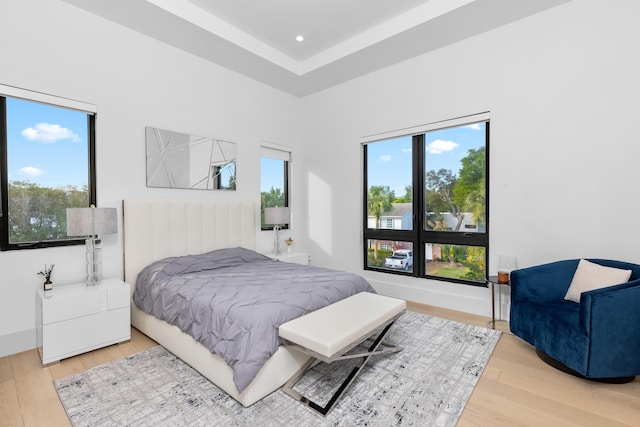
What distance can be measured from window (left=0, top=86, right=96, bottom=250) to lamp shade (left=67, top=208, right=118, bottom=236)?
0.48m

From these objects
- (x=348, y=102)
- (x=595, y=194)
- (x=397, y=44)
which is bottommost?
(x=595, y=194)

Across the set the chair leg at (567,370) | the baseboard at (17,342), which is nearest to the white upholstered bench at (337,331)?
the chair leg at (567,370)

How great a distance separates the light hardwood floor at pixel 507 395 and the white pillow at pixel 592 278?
62cm

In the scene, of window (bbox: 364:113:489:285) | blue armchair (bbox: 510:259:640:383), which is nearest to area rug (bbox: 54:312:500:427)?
blue armchair (bbox: 510:259:640:383)

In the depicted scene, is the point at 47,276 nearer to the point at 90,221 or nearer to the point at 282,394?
the point at 90,221

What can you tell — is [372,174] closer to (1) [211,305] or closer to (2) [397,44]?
(2) [397,44]

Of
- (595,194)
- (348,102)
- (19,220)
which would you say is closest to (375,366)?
(595,194)

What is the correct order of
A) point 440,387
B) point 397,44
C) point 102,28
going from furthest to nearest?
point 397,44
point 102,28
point 440,387

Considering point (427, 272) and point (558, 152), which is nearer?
point (558, 152)

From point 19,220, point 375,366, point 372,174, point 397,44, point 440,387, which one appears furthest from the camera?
point 372,174

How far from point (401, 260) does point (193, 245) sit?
8.78 feet

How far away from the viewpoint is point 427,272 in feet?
13.0

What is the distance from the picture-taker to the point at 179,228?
351 cm

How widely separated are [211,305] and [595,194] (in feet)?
11.2
